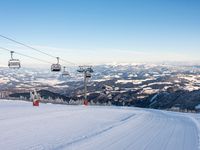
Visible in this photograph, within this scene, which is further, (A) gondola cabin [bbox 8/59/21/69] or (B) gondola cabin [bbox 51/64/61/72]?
(B) gondola cabin [bbox 51/64/61/72]

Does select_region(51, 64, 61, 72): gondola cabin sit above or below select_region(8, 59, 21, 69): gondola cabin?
below

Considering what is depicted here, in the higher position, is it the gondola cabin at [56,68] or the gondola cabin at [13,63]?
the gondola cabin at [13,63]

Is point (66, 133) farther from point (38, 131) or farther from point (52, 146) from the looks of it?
point (52, 146)

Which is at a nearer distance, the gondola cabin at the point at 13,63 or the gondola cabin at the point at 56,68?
the gondola cabin at the point at 13,63

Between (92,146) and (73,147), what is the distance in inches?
36.7

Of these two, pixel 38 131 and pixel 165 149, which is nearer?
pixel 165 149

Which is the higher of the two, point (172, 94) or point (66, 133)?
point (66, 133)

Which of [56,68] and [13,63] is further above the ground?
[13,63]

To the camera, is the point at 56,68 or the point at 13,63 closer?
the point at 13,63

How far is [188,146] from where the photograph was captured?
16.7m

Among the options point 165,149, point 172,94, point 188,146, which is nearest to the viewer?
point 165,149

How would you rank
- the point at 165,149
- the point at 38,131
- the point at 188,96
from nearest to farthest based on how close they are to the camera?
1. the point at 165,149
2. the point at 38,131
3. the point at 188,96

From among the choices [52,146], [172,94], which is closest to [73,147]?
[52,146]

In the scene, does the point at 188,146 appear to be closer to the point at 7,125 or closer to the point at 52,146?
the point at 52,146
